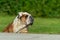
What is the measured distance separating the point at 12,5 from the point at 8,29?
5.70 metres

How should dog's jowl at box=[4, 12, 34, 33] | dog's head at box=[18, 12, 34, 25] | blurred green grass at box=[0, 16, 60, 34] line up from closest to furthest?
dog's jowl at box=[4, 12, 34, 33]
dog's head at box=[18, 12, 34, 25]
blurred green grass at box=[0, 16, 60, 34]

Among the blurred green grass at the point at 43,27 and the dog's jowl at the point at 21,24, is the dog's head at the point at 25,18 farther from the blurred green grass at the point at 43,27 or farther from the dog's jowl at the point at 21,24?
the blurred green grass at the point at 43,27

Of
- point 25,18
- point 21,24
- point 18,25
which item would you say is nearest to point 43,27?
point 25,18

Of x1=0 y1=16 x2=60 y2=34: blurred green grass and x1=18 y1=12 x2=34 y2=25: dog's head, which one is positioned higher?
x1=18 y1=12 x2=34 y2=25: dog's head

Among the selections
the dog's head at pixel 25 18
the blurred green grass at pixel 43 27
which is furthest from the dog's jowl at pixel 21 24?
the blurred green grass at pixel 43 27

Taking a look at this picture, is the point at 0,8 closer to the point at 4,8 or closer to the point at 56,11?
the point at 4,8

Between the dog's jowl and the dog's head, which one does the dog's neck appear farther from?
the dog's head

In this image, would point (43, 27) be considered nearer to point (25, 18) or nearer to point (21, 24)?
point (25, 18)

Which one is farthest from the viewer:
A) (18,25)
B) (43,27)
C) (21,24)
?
(43,27)

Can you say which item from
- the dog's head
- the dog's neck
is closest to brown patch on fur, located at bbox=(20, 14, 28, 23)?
the dog's head
